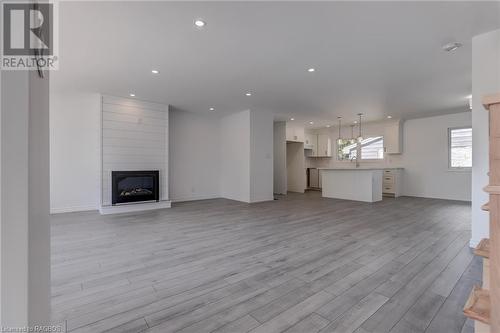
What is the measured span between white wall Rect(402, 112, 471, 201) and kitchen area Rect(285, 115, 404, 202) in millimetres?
255

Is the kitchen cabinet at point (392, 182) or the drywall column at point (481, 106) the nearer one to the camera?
the drywall column at point (481, 106)

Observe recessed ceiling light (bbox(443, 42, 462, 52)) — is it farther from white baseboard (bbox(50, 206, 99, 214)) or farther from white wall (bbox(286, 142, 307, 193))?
white baseboard (bbox(50, 206, 99, 214))

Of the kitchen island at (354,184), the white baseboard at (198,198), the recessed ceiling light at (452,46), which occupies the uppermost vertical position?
the recessed ceiling light at (452,46)

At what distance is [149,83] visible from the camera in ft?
14.2

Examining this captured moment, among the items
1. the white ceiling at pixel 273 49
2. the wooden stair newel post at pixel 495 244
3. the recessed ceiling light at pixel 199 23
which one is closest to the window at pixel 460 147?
the white ceiling at pixel 273 49

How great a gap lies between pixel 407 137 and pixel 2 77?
9267mm

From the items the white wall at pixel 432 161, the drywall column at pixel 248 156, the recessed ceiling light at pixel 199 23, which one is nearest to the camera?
the recessed ceiling light at pixel 199 23

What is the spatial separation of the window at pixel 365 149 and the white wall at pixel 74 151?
24.8 ft

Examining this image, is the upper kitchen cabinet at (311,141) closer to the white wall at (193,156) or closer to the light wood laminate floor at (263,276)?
the white wall at (193,156)

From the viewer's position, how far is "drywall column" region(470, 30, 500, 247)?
2.63m

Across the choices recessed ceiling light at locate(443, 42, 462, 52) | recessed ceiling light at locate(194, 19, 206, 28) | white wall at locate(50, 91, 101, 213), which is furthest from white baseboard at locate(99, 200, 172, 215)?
recessed ceiling light at locate(443, 42, 462, 52)

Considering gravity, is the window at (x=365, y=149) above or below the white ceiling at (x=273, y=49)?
below

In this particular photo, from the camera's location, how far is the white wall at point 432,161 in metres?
6.59

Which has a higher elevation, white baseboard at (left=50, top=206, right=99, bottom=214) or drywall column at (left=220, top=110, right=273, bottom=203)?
drywall column at (left=220, top=110, right=273, bottom=203)
